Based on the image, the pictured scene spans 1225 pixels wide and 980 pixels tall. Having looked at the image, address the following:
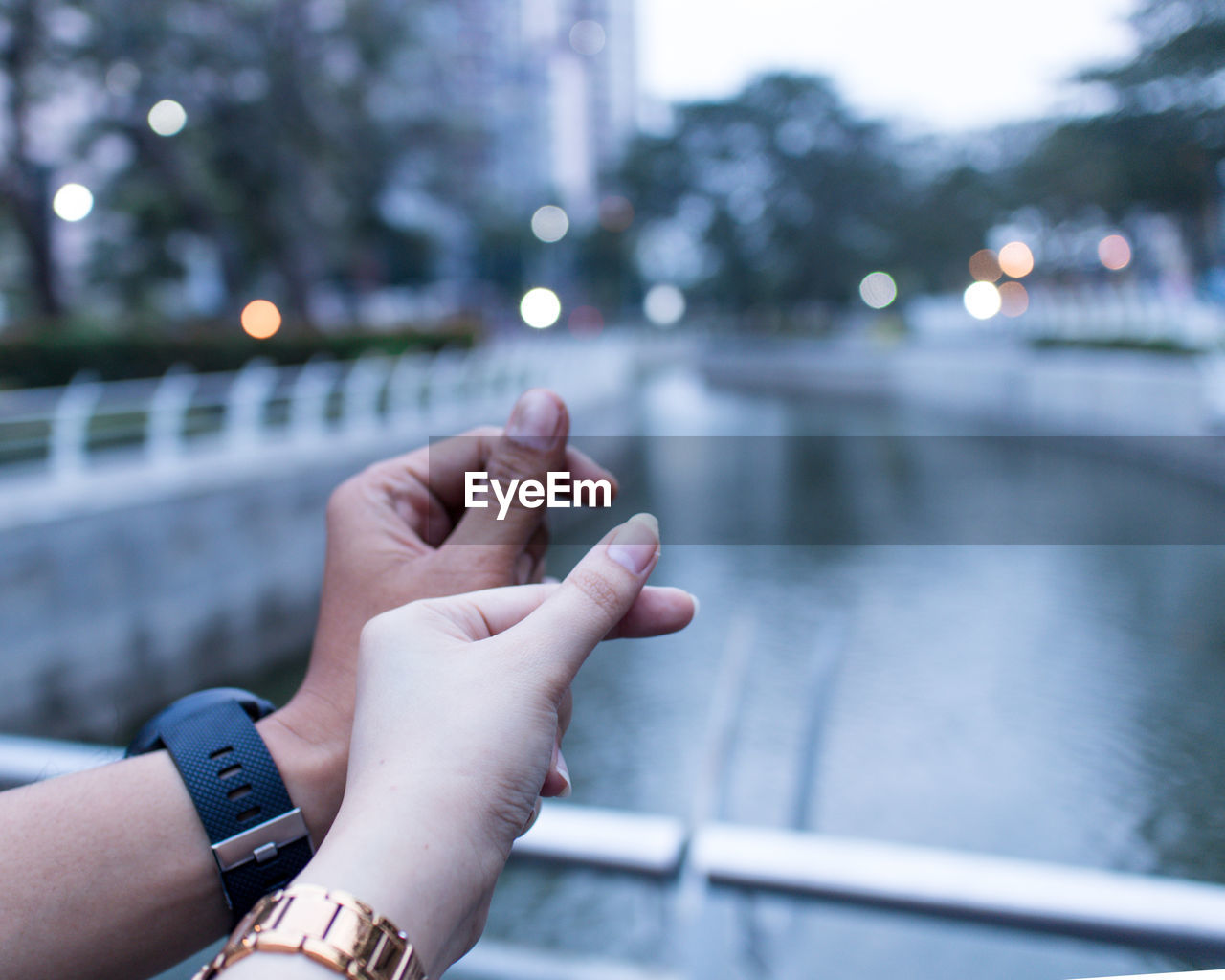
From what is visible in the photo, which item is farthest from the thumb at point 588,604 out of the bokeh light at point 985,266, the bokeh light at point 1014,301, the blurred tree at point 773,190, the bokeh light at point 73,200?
the blurred tree at point 773,190

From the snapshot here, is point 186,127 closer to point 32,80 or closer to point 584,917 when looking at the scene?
point 32,80

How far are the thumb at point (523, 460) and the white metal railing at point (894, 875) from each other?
31 centimetres

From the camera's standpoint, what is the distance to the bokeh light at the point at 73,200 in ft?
26.3

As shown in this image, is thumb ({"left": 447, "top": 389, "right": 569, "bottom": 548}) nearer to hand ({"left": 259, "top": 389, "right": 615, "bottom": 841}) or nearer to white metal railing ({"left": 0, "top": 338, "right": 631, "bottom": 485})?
hand ({"left": 259, "top": 389, "right": 615, "bottom": 841})

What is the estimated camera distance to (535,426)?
0.50m

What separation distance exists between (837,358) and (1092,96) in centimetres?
660

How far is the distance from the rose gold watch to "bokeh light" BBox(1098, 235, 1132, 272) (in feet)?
7.40

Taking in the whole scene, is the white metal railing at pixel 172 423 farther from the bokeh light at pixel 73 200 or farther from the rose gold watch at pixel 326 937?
the bokeh light at pixel 73 200

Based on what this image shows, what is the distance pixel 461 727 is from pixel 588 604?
0.08 metres

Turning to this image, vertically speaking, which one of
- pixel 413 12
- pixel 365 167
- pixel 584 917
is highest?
pixel 413 12

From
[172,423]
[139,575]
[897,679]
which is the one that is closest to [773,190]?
[172,423]

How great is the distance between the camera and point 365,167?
10750mm

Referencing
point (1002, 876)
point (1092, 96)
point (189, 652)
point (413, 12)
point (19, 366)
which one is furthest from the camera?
point (413, 12)

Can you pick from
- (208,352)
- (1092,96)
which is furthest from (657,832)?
(208,352)
